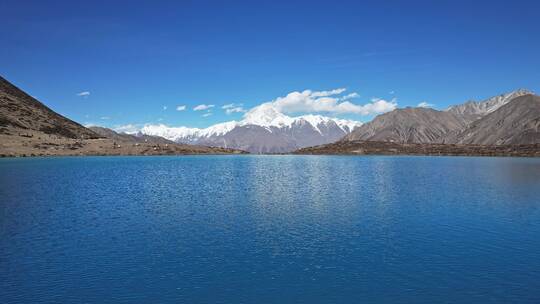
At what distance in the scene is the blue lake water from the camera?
29.8 meters

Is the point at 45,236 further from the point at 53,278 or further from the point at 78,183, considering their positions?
the point at 78,183

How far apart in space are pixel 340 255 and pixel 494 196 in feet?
173

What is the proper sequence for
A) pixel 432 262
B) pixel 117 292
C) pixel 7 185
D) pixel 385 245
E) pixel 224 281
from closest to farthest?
1. pixel 117 292
2. pixel 224 281
3. pixel 432 262
4. pixel 385 245
5. pixel 7 185

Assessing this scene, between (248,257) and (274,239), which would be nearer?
(248,257)

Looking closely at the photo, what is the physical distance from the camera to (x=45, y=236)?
1758 inches

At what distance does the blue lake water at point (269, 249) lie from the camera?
29.8 metres

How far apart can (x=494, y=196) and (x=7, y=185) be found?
9851 centimetres

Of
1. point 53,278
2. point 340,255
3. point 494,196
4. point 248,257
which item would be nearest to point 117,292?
point 53,278

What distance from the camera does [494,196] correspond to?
3059 inches

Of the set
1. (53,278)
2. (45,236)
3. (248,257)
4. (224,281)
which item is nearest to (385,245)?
(248,257)

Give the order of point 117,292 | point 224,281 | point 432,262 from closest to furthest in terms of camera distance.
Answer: point 117,292 → point 224,281 → point 432,262

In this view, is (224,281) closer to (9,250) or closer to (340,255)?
(340,255)

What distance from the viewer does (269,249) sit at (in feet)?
131

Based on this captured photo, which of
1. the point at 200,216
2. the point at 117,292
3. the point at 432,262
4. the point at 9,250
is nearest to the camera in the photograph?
the point at 117,292
